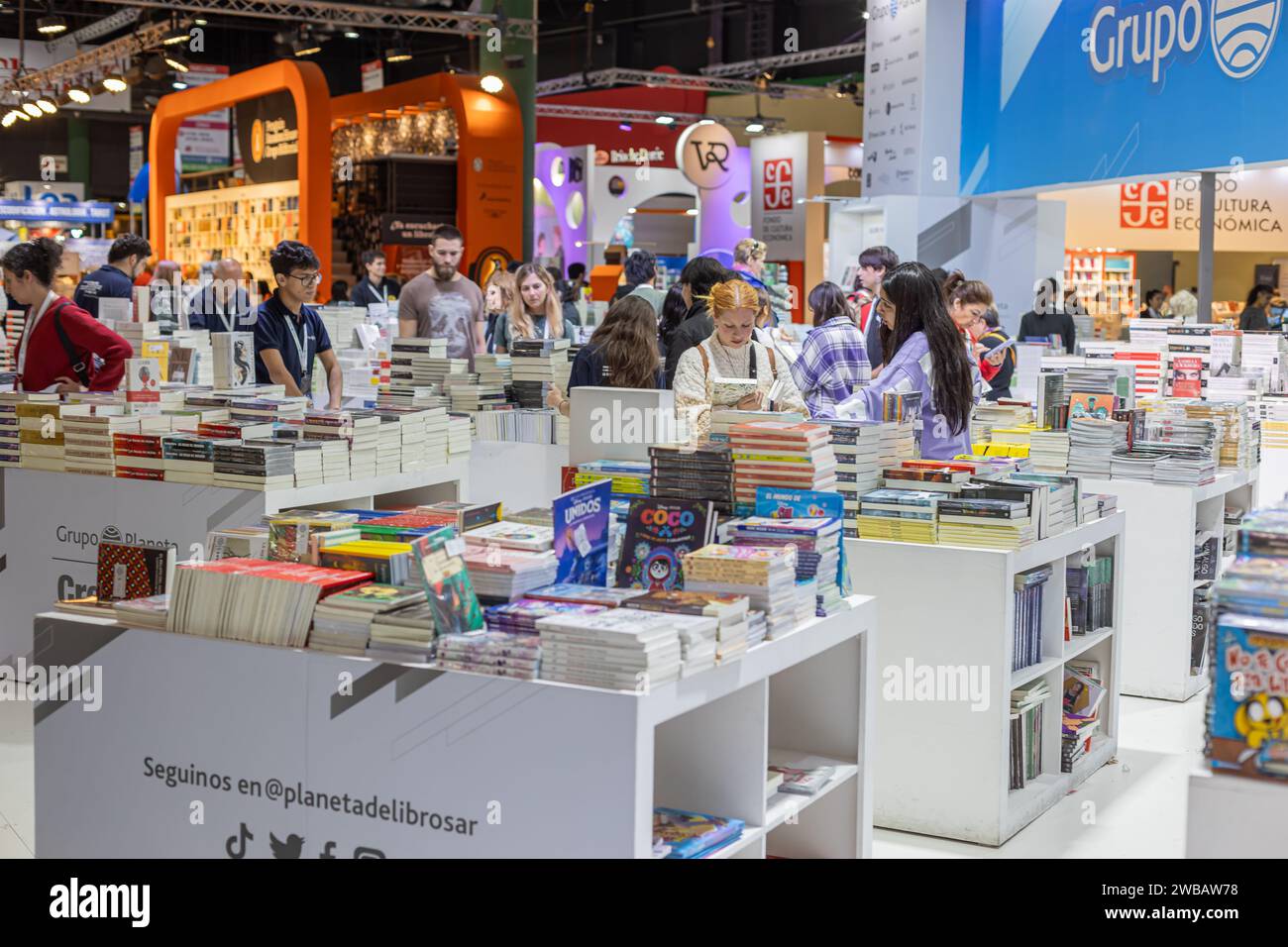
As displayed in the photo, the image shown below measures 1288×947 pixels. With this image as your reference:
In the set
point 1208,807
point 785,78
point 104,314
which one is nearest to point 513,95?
point 104,314

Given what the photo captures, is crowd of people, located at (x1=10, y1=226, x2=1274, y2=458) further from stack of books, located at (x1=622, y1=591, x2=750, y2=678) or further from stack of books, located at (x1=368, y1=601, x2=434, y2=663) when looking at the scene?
stack of books, located at (x1=368, y1=601, x2=434, y2=663)

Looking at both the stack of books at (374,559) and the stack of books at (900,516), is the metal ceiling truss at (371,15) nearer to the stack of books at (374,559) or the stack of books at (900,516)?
the stack of books at (900,516)

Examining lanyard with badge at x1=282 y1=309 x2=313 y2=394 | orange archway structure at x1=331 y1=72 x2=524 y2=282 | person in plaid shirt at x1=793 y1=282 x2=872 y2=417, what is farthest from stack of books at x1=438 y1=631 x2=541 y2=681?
orange archway structure at x1=331 y1=72 x2=524 y2=282

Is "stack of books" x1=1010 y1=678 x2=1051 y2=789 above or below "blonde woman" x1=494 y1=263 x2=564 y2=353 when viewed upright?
below

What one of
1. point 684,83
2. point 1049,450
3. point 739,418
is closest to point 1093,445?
point 1049,450

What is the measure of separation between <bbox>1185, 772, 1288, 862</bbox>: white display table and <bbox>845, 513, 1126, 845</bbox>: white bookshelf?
5.24ft

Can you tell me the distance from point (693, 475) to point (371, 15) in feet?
49.3

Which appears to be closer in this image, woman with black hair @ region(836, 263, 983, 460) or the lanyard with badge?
woman with black hair @ region(836, 263, 983, 460)

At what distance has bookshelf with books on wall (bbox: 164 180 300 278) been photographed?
16.6 m

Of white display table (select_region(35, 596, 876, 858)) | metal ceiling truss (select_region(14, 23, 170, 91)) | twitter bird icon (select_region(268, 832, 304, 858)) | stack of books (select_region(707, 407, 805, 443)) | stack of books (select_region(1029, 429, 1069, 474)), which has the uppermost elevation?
metal ceiling truss (select_region(14, 23, 170, 91))

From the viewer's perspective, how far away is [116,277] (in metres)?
8.38

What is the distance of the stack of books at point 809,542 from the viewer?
3.08 m

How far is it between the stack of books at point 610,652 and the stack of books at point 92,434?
Result: 3.01m

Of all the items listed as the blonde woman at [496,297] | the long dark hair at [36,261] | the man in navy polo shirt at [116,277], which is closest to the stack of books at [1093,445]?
the blonde woman at [496,297]
